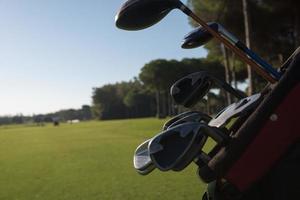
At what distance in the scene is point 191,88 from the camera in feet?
8.61

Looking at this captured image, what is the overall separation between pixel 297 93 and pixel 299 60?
12 centimetres

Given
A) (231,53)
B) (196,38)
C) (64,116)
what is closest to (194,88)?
(196,38)

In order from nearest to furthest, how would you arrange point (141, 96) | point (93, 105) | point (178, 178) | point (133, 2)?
point (133, 2)
point (178, 178)
point (141, 96)
point (93, 105)

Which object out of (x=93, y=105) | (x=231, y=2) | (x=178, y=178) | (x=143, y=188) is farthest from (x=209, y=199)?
(x=93, y=105)

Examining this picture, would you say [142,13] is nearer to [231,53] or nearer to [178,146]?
[178,146]

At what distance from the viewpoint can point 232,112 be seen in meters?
2.19

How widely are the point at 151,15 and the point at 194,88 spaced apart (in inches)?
24.3

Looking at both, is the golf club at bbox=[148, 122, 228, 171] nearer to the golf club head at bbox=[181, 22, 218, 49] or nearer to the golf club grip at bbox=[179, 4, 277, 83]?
the golf club grip at bbox=[179, 4, 277, 83]

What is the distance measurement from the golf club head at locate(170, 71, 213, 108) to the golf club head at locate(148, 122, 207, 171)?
2.77 feet

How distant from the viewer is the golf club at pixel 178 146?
1733 millimetres

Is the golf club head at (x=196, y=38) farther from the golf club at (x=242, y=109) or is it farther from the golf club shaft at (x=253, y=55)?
the golf club at (x=242, y=109)

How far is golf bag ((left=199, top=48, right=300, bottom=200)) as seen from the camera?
5.77 ft

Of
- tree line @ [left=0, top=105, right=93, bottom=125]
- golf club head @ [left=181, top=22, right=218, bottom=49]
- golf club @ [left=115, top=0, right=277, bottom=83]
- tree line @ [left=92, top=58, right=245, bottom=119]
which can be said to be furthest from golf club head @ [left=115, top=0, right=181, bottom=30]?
tree line @ [left=0, top=105, right=93, bottom=125]

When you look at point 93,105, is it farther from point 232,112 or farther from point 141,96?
point 232,112
